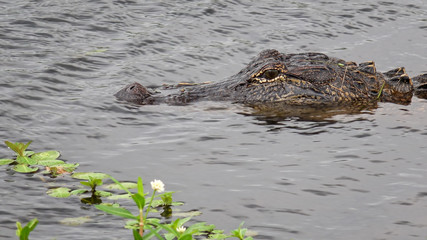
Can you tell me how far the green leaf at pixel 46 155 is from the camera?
6.00 m

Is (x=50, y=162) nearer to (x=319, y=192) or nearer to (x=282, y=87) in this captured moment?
(x=319, y=192)

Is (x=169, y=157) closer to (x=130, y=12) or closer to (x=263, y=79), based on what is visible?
(x=263, y=79)

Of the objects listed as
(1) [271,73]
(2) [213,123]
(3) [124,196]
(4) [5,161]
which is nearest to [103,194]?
(3) [124,196]

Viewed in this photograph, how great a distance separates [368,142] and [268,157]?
1.26 metres

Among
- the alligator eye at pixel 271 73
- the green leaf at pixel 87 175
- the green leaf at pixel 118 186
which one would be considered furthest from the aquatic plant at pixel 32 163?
the alligator eye at pixel 271 73

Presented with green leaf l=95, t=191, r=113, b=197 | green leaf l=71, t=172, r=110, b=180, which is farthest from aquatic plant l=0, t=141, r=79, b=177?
green leaf l=95, t=191, r=113, b=197

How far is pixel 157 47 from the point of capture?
1044 centimetres

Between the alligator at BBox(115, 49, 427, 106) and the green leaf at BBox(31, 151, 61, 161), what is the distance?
194cm

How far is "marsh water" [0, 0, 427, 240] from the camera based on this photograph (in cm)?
521

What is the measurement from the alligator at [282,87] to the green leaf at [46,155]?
6.35ft

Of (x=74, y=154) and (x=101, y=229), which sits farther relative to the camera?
(x=74, y=154)

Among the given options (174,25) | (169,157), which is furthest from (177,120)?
(174,25)

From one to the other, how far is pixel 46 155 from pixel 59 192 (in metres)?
0.84

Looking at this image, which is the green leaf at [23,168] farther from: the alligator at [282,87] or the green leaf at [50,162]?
the alligator at [282,87]
